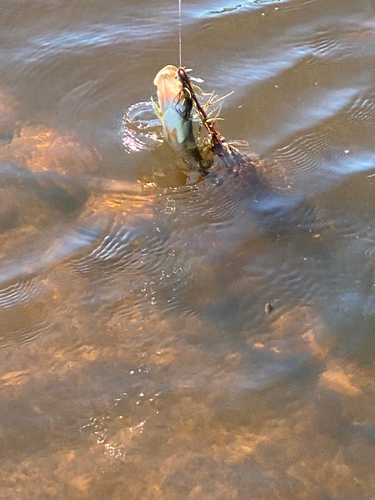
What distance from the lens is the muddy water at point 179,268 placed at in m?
2.96

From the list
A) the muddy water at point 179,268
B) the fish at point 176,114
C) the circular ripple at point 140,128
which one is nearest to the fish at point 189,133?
the fish at point 176,114

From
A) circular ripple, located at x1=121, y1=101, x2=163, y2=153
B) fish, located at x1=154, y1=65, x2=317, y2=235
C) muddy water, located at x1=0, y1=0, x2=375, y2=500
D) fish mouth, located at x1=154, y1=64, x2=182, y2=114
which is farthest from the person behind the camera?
circular ripple, located at x1=121, y1=101, x2=163, y2=153

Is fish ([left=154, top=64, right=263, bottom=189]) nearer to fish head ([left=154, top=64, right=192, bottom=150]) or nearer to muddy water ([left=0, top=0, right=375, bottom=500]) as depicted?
fish head ([left=154, top=64, right=192, bottom=150])

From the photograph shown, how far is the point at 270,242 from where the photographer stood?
3992 millimetres

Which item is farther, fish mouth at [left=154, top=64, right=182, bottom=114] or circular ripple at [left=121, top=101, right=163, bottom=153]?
circular ripple at [left=121, top=101, right=163, bottom=153]

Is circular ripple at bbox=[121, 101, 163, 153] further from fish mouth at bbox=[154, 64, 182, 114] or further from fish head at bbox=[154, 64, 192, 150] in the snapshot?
fish mouth at bbox=[154, 64, 182, 114]

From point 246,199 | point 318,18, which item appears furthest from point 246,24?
point 246,199

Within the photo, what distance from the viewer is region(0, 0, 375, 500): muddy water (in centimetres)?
296

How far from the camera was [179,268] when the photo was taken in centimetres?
377

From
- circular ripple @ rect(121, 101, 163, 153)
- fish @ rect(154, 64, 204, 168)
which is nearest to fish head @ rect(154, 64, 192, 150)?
fish @ rect(154, 64, 204, 168)

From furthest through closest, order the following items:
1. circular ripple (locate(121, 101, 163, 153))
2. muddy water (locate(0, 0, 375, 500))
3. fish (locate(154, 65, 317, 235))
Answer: circular ripple (locate(121, 101, 163, 153)) → fish (locate(154, 65, 317, 235)) → muddy water (locate(0, 0, 375, 500))

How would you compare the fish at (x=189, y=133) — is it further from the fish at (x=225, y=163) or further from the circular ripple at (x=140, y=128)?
the circular ripple at (x=140, y=128)

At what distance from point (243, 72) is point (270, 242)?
1897mm

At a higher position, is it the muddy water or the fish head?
the fish head
